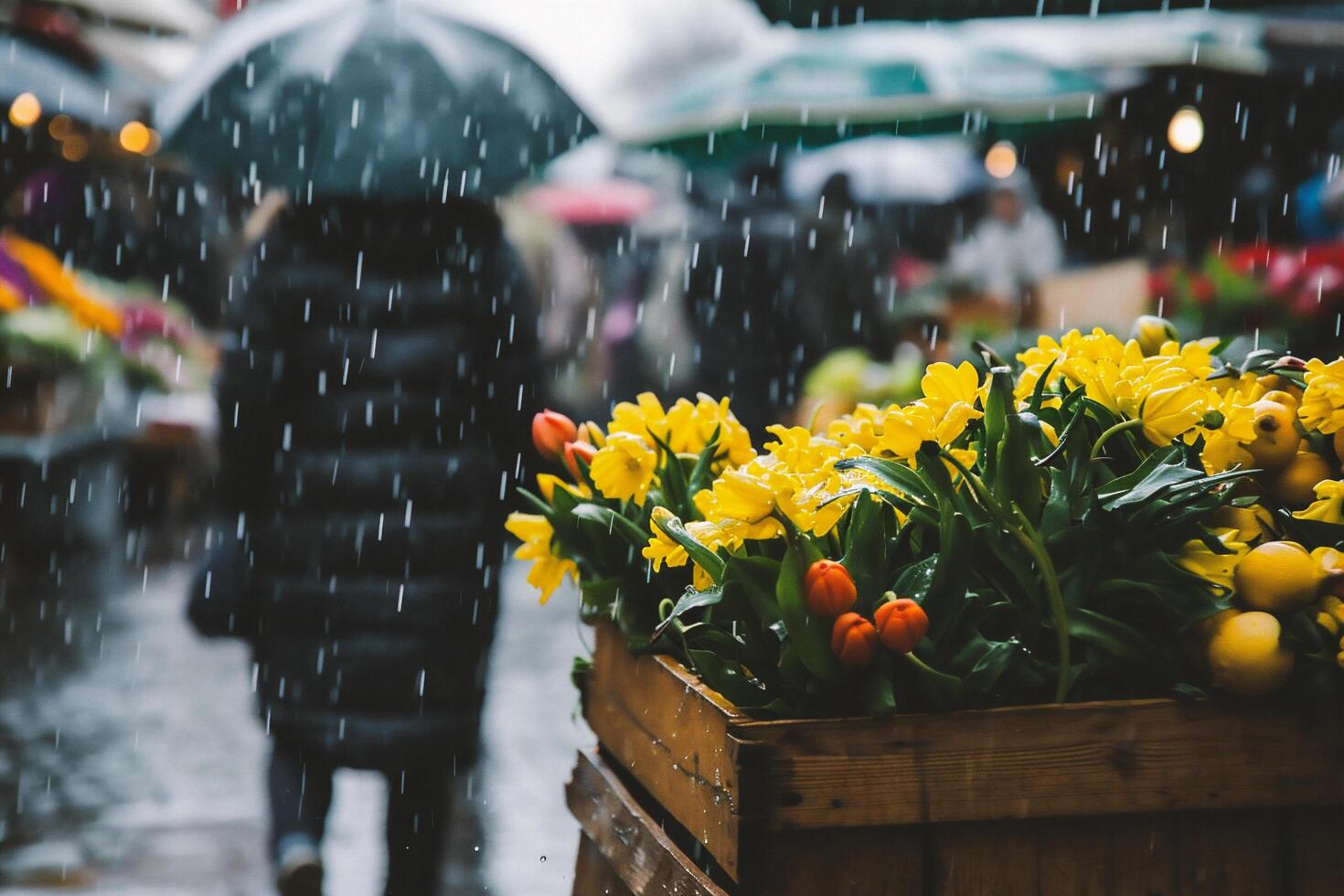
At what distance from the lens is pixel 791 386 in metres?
5.80

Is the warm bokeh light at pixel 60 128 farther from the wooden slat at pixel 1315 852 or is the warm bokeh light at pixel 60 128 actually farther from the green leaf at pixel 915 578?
the wooden slat at pixel 1315 852

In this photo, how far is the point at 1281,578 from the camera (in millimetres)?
1401

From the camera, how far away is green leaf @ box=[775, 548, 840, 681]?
4.38ft

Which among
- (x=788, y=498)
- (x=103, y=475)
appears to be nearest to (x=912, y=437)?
(x=788, y=498)

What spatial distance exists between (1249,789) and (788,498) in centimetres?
58

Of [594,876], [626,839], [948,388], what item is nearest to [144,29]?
[594,876]

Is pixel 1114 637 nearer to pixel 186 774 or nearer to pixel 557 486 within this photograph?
pixel 557 486

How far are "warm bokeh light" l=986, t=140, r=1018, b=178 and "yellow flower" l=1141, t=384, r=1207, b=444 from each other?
355 inches

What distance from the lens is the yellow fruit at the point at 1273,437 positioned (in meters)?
1.56

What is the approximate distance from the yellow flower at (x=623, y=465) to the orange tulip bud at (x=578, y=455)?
0.55ft

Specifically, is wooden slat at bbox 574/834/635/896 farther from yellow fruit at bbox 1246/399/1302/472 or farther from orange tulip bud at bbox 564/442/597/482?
yellow fruit at bbox 1246/399/1302/472

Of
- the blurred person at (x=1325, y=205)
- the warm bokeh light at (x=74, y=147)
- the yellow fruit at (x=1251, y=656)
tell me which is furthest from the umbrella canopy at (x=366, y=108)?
the warm bokeh light at (x=74, y=147)

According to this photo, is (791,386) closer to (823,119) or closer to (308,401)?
(823,119)

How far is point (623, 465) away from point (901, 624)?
0.51 meters
